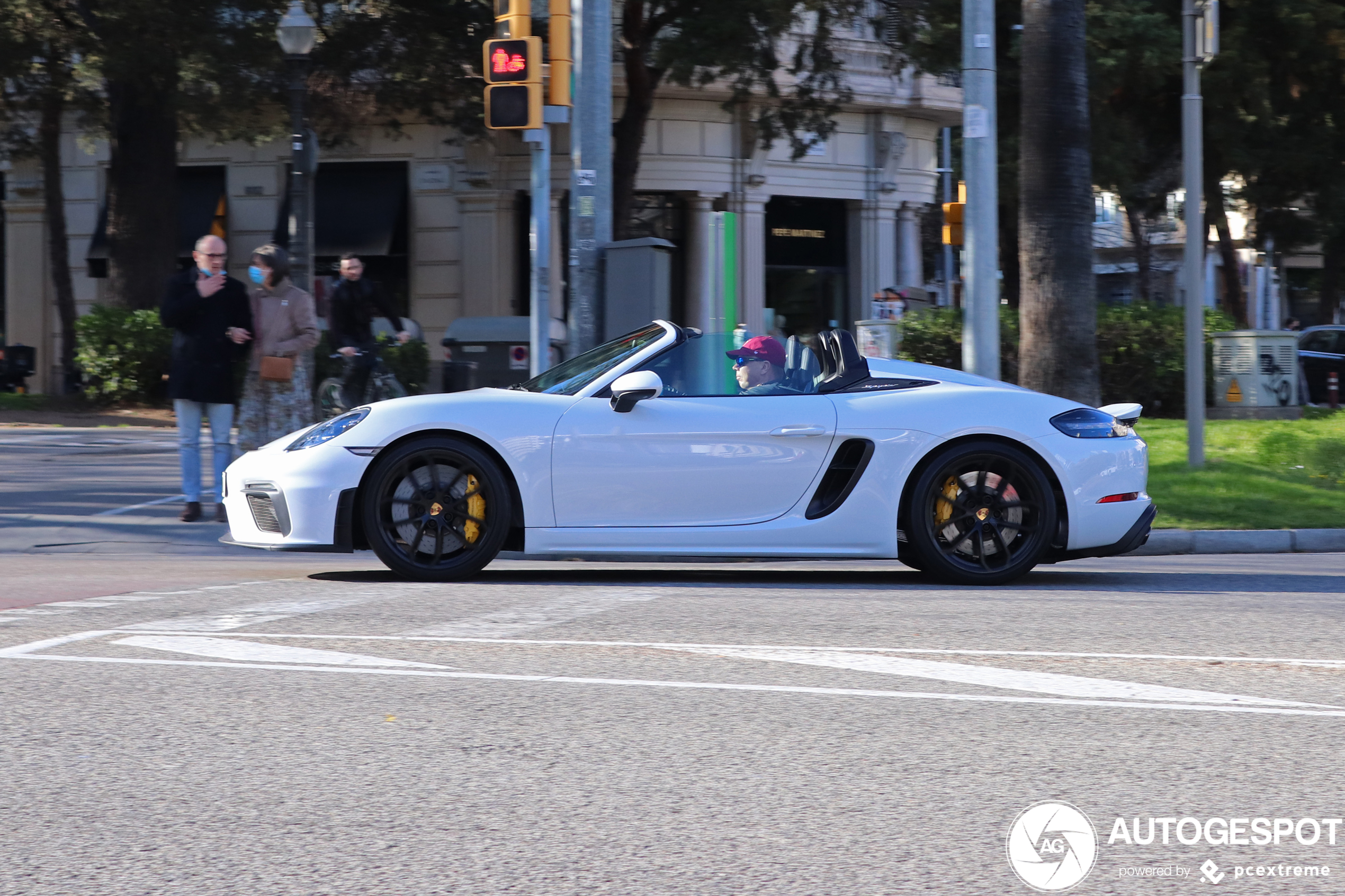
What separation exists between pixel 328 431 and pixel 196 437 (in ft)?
9.25

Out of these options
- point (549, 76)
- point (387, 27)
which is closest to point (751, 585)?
point (549, 76)

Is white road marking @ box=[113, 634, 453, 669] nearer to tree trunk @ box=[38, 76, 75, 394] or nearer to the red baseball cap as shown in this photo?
the red baseball cap

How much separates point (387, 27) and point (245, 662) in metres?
18.0

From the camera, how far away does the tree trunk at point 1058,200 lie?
43.9ft

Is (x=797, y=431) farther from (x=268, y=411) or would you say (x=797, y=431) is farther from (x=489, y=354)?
(x=489, y=354)

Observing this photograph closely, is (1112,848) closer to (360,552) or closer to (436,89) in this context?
(360,552)

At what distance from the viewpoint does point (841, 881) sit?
3.29 m

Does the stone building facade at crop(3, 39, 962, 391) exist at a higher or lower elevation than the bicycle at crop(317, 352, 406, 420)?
higher

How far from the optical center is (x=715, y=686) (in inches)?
204

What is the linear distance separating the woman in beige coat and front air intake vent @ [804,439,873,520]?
414 cm

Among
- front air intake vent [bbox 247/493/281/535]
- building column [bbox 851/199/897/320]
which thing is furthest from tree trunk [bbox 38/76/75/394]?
front air intake vent [bbox 247/493/281/535]

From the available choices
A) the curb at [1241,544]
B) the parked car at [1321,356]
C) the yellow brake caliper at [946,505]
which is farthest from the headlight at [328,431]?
the parked car at [1321,356]

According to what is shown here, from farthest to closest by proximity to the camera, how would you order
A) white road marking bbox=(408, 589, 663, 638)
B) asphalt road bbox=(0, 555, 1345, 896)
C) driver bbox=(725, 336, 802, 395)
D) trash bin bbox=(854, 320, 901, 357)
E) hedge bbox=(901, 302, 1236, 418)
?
trash bin bbox=(854, 320, 901, 357) → hedge bbox=(901, 302, 1236, 418) → driver bbox=(725, 336, 802, 395) → white road marking bbox=(408, 589, 663, 638) → asphalt road bbox=(0, 555, 1345, 896)

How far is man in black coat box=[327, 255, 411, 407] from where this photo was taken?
47.5 ft
